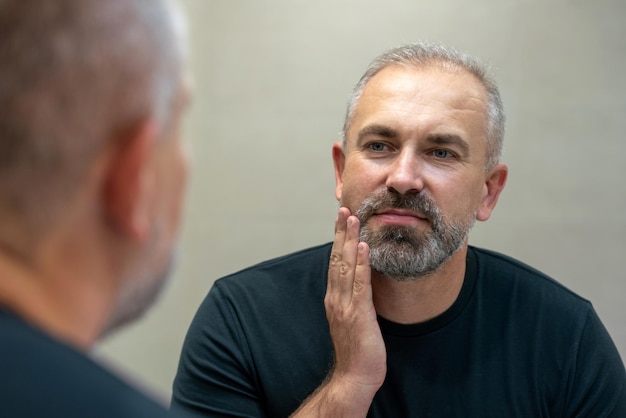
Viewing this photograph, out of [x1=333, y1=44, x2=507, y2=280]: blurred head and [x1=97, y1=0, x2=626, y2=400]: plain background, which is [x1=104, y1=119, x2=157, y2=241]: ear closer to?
[x1=333, y1=44, x2=507, y2=280]: blurred head

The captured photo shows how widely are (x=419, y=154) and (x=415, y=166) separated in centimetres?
3

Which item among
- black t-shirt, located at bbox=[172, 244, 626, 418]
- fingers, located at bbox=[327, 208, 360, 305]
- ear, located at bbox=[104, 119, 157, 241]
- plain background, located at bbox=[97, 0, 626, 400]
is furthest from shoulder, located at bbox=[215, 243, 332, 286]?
ear, located at bbox=[104, 119, 157, 241]

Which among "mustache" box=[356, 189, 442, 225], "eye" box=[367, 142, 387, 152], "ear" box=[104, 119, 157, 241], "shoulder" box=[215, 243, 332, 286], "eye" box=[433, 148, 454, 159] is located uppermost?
"ear" box=[104, 119, 157, 241]

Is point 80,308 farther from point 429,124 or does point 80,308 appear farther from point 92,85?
point 429,124

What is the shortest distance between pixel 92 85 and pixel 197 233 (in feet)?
5.86

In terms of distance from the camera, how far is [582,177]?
220cm

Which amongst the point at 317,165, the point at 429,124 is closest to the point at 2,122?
the point at 429,124

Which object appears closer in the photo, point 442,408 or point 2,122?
point 2,122

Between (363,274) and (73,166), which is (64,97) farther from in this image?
(363,274)

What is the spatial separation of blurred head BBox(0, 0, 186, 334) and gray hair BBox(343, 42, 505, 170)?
0.96m

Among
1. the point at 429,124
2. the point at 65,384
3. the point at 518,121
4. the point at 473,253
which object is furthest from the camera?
the point at 518,121

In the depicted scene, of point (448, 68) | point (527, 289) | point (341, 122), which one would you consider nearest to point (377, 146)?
point (448, 68)

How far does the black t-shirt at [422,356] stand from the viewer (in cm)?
128

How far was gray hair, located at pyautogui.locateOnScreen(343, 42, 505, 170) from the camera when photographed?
4.66 feet
